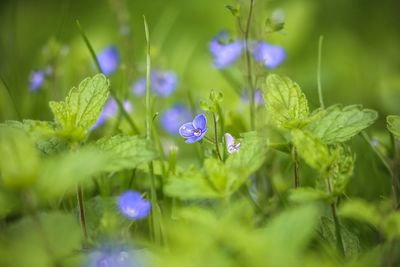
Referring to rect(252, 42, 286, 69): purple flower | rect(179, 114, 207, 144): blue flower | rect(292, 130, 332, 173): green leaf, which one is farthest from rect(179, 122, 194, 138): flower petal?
rect(252, 42, 286, 69): purple flower

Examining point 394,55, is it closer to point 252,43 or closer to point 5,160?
A: point 252,43

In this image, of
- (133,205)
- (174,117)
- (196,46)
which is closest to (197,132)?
(133,205)

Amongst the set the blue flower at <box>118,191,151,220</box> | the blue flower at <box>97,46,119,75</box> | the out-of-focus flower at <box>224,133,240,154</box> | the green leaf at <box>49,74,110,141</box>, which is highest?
the blue flower at <box>97,46,119,75</box>

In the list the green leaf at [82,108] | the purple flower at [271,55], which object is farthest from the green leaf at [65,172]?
the purple flower at [271,55]

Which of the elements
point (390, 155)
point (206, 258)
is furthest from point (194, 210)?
point (390, 155)

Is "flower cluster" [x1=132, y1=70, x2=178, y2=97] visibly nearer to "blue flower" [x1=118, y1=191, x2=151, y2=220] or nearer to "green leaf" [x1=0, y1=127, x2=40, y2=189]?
"blue flower" [x1=118, y1=191, x2=151, y2=220]

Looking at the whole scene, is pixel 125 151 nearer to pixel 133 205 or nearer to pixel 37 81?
pixel 133 205

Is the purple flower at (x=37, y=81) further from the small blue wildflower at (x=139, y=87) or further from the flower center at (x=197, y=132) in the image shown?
the flower center at (x=197, y=132)
